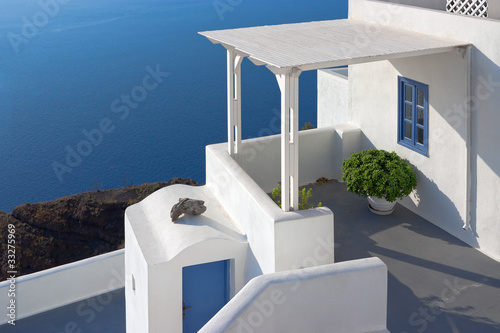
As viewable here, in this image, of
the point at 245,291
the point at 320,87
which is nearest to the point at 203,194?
the point at 245,291

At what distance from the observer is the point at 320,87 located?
17.8 meters

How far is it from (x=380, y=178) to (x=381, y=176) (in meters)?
0.04

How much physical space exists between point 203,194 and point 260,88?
4139 centimetres

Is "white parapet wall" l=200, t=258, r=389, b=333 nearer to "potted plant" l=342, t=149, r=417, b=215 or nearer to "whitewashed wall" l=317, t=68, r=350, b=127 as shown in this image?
"potted plant" l=342, t=149, r=417, b=215

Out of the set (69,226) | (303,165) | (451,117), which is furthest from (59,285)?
(69,226)

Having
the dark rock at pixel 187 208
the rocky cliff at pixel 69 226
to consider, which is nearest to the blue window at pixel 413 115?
the dark rock at pixel 187 208

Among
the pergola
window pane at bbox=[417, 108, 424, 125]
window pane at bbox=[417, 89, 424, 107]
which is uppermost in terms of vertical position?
the pergola

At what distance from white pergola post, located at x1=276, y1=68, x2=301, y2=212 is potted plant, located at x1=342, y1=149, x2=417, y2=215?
2.19m

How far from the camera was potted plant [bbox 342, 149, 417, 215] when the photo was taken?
415 inches

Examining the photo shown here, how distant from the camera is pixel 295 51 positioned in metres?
9.08

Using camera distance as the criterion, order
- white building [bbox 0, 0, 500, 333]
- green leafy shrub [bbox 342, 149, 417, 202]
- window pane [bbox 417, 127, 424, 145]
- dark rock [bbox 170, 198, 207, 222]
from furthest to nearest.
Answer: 1. window pane [bbox 417, 127, 424, 145]
2. green leafy shrub [bbox 342, 149, 417, 202]
3. dark rock [bbox 170, 198, 207, 222]
4. white building [bbox 0, 0, 500, 333]

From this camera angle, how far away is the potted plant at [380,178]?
34.6ft

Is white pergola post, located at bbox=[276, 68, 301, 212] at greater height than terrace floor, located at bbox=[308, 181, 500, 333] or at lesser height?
greater

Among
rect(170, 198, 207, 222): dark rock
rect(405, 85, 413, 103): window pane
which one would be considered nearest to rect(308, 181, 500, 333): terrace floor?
rect(405, 85, 413, 103): window pane
